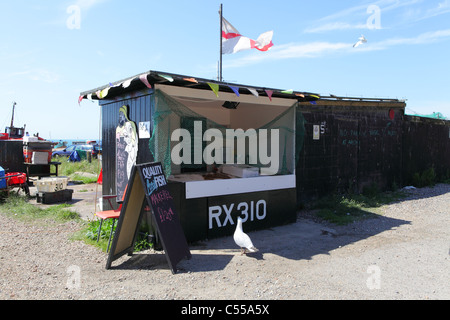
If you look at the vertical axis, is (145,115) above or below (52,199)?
above

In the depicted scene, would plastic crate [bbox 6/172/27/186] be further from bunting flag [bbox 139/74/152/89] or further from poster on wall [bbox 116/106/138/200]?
bunting flag [bbox 139/74/152/89]

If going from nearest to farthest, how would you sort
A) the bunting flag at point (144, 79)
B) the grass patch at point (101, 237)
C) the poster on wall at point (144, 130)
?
the bunting flag at point (144, 79), the grass patch at point (101, 237), the poster on wall at point (144, 130)

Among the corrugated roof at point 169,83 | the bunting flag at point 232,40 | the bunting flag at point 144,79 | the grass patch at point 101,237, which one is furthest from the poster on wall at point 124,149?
the bunting flag at point 232,40

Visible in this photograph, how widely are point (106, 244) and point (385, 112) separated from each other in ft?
31.8

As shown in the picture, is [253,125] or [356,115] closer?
[253,125]

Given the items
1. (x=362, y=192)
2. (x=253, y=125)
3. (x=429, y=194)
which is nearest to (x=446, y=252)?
(x=253, y=125)

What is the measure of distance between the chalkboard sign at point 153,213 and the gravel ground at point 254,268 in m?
0.21

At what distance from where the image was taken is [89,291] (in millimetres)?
3842

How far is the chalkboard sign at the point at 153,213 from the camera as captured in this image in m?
4.50

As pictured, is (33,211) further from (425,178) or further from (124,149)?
(425,178)

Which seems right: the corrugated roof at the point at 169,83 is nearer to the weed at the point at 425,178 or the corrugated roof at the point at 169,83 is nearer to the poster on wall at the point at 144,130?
the poster on wall at the point at 144,130

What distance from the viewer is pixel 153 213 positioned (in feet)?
14.6

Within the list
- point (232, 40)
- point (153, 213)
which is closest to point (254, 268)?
point (153, 213)

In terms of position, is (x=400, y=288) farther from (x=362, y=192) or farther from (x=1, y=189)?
(x=1, y=189)
